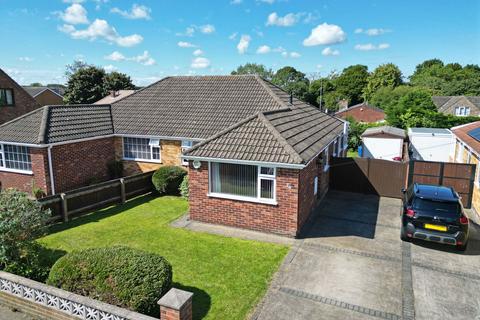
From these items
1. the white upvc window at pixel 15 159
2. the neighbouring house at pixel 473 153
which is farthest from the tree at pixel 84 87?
the neighbouring house at pixel 473 153

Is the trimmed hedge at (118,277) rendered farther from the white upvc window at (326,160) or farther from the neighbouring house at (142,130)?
the white upvc window at (326,160)

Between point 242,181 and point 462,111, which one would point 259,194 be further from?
point 462,111

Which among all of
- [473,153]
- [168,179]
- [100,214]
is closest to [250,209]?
[168,179]

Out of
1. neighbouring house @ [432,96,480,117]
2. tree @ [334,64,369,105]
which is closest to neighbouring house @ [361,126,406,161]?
neighbouring house @ [432,96,480,117]

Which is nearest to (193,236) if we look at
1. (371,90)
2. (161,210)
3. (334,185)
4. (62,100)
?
(161,210)

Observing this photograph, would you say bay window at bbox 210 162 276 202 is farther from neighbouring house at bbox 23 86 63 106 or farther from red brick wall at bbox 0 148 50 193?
neighbouring house at bbox 23 86 63 106

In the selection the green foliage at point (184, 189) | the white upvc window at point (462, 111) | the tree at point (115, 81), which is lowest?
the green foliage at point (184, 189)
